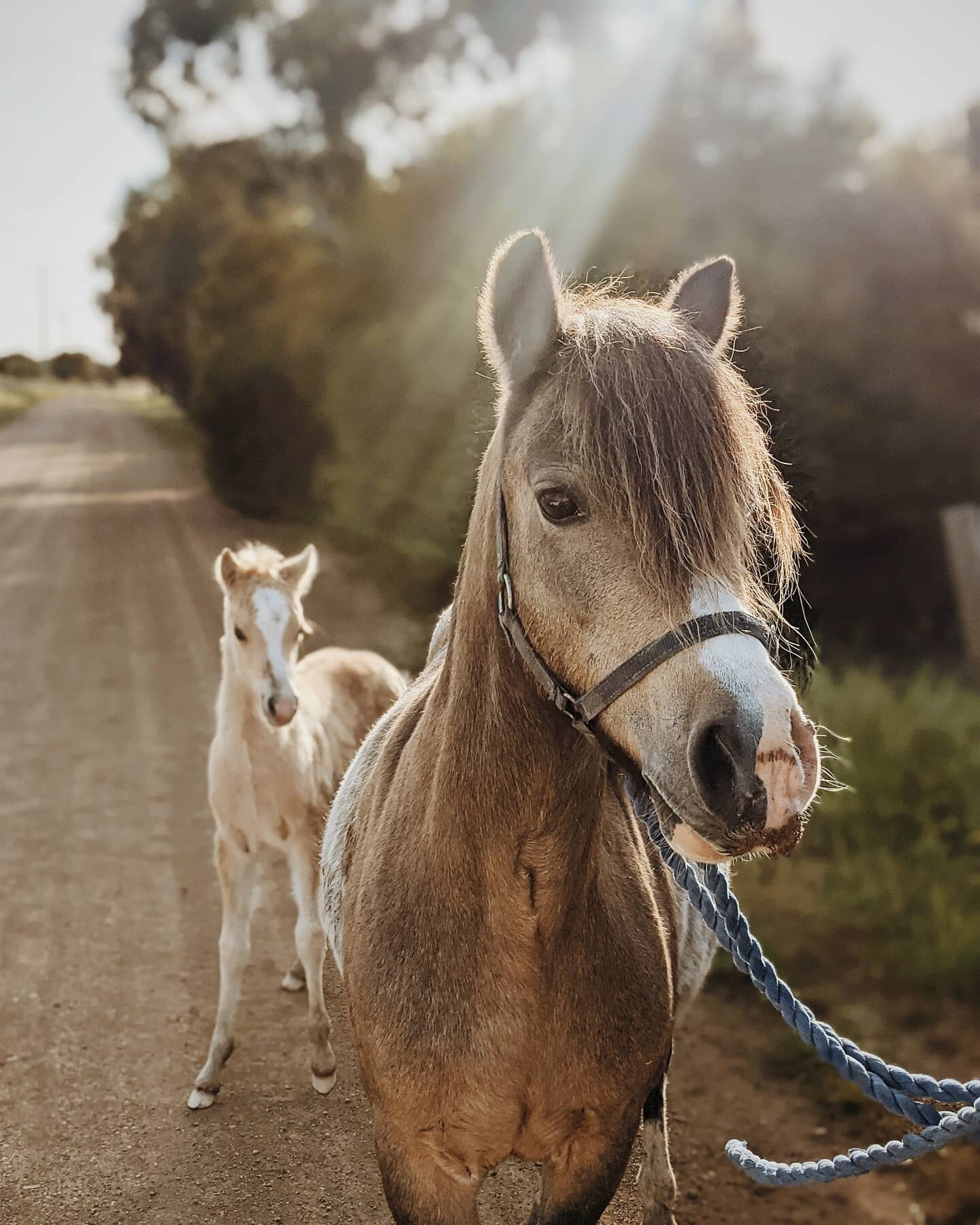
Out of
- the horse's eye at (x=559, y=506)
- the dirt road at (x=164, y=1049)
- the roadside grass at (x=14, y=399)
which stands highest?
the horse's eye at (x=559, y=506)

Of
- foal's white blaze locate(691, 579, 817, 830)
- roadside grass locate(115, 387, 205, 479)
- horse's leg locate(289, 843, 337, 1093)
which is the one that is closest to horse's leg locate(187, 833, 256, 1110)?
horse's leg locate(289, 843, 337, 1093)

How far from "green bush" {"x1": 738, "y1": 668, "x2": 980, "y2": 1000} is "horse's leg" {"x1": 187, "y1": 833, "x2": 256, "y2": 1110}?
260 cm

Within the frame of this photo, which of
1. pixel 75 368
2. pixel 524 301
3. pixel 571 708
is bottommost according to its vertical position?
pixel 75 368

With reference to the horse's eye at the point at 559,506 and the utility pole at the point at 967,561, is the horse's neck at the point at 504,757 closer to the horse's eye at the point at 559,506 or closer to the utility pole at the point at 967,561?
the horse's eye at the point at 559,506

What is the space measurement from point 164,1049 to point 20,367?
7803 cm

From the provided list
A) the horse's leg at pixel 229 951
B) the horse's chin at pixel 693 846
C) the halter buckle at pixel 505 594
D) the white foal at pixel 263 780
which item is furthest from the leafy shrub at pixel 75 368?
the horse's chin at pixel 693 846

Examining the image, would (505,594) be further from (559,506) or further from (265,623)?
(265,623)

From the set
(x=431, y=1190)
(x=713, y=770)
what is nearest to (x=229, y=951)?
(x=431, y=1190)

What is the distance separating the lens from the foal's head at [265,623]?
4012 millimetres

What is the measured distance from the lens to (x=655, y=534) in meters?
1.57

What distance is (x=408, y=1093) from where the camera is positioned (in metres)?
2.05

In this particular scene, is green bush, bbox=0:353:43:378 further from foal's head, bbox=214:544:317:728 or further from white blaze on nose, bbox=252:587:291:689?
white blaze on nose, bbox=252:587:291:689

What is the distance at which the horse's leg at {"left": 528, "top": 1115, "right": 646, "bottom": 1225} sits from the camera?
7.10ft

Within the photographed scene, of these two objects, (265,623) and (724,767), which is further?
(265,623)
